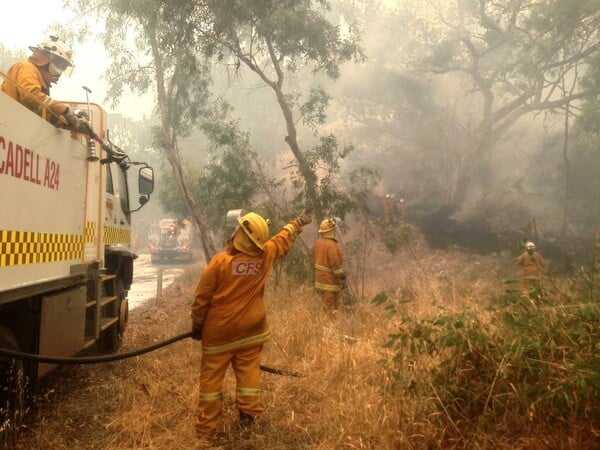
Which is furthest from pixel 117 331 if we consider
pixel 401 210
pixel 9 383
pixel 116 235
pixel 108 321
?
pixel 401 210

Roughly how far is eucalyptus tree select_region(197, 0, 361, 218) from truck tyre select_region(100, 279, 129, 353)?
4956 millimetres

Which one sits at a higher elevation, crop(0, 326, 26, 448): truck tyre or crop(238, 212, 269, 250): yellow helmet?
crop(238, 212, 269, 250): yellow helmet

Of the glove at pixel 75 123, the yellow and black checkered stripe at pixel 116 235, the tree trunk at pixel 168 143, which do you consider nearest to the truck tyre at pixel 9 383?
the glove at pixel 75 123

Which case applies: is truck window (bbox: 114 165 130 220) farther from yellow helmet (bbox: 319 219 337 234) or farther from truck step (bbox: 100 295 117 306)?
yellow helmet (bbox: 319 219 337 234)

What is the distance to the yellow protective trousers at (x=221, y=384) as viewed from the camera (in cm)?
368

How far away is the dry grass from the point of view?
315 centimetres

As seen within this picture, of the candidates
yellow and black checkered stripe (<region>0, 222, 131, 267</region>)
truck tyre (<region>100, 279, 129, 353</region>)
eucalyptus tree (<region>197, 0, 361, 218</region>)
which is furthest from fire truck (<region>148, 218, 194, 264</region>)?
yellow and black checkered stripe (<region>0, 222, 131, 267</region>)

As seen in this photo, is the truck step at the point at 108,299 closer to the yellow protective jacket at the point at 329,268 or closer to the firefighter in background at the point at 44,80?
the firefighter in background at the point at 44,80

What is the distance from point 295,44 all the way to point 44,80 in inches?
327

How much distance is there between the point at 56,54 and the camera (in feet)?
14.5

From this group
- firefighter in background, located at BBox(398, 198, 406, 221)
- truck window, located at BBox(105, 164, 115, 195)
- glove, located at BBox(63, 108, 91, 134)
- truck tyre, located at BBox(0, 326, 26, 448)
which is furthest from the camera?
firefighter in background, located at BBox(398, 198, 406, 221)

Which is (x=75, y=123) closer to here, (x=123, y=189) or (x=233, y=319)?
(x=233, y=319)

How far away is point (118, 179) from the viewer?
660 centimetres

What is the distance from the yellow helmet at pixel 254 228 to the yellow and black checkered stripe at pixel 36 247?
53.2 inches
